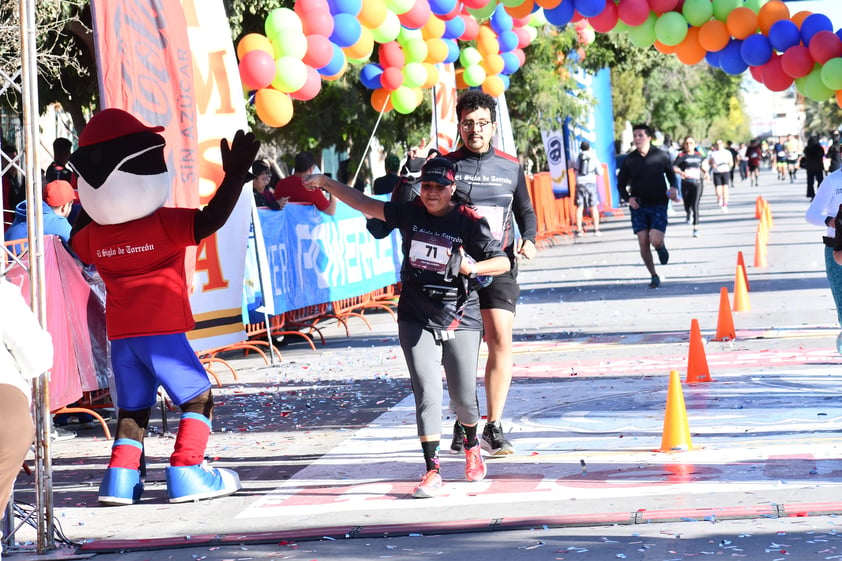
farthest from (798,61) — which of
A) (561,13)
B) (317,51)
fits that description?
(317,51)

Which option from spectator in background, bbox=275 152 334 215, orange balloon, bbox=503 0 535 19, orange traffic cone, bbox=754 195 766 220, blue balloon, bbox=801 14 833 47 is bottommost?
orange traffic cone, bbox=754 195 766 220

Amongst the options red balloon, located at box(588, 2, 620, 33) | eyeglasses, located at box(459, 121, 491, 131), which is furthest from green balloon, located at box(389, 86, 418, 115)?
eyeglasses, located at box(459, 121, 491, 131)

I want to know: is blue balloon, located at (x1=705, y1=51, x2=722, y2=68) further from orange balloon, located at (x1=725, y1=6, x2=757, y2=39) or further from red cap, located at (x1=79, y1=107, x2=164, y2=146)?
red cap, located at (x1=79, y1=107, x2=164, y2=146)

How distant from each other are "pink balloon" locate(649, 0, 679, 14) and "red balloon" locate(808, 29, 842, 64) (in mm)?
1291

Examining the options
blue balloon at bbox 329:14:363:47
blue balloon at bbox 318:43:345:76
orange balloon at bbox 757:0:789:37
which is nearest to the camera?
orange balloon at bbox 757:0:789:37

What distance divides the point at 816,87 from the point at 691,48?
1.26 m

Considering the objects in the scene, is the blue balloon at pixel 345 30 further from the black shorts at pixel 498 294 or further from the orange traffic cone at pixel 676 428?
the orange traffic cone at pixel 676 428

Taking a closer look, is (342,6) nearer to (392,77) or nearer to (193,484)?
(392,77)

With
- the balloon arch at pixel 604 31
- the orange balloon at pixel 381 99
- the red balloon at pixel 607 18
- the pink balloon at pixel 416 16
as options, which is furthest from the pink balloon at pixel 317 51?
the orange balloon at pixel 381 99

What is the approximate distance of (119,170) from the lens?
6965 millimetres

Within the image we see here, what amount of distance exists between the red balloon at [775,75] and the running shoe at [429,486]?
231 inches

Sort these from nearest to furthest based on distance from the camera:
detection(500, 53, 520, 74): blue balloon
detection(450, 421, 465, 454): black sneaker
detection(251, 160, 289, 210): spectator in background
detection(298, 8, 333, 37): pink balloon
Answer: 1. detection(450, 421, 465, 454): black sneaker
2. detection(298, 8, 333, 37): pink balloon
3. detection(251, 160, 289, 210): spectator in background
4. detection(500, 53, 520, 74): blue balloon

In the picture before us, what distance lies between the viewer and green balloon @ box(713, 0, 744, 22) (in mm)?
11172

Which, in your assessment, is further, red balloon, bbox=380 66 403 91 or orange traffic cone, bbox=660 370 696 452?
red balloon, bbox=380 66 403 91
